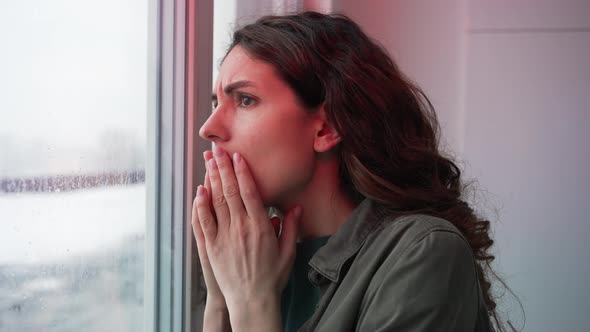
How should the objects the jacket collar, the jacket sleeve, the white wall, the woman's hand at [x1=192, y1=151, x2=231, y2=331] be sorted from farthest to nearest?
the white wall < the woman's hand at [x1=192, y1=151, x2=231, y2=331] < the jacket collar < the jacket sleeve

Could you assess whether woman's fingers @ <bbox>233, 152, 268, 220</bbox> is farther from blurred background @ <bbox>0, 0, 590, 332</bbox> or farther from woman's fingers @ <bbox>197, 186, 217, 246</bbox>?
blurred background @ <bbox>0, 0, 590, 332</bbox>

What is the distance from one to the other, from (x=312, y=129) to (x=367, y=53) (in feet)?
0.55

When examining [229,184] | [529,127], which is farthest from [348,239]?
[529,127]

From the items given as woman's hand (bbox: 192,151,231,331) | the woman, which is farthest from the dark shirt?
woman's hand (bbox: 192,151,231,331)

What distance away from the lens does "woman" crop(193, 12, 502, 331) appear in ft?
2.64

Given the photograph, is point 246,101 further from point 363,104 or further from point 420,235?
point 420,235

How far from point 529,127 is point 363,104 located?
2.93 feet

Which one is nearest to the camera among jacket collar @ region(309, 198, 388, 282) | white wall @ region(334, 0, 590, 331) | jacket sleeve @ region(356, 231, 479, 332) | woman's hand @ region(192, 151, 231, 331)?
jacket sleeve @ region(356, 231, 479, 332)

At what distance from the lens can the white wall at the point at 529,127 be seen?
1.49 m

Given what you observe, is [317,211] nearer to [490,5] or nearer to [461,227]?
[461,227]

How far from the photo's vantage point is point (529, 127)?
4.92ft

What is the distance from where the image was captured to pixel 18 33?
2.04ft

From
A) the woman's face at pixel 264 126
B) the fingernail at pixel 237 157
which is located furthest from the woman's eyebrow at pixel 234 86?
the fingernail at pixel 237 157

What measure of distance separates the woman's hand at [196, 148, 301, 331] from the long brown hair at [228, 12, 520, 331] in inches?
6.7
